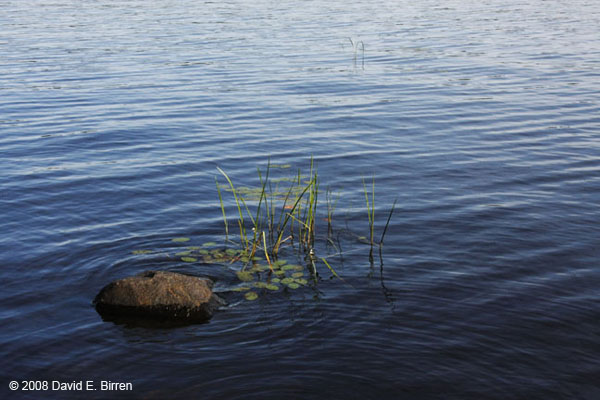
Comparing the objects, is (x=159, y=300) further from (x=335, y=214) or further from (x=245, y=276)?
(x=335, y=214)

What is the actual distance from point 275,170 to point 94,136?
4.71m

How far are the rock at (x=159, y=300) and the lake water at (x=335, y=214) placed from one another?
0.56 ft

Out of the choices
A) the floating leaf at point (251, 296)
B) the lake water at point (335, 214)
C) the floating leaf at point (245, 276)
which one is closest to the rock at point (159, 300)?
the lake water at point (335, 214)

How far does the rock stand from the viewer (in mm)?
6586

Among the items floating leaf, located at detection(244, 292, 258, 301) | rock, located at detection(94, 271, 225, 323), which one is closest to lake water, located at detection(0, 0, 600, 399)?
floating leaf, located at detection(244, 292, 258, 301)

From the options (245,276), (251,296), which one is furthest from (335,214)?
(251,296)

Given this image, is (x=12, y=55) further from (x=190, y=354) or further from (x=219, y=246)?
(x=190, y=354)

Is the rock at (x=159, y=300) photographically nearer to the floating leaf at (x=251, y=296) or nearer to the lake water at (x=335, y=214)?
the lake water at (x=335, y=214)

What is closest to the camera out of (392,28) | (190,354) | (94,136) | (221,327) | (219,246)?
(190,354)

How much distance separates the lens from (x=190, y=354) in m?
5.94

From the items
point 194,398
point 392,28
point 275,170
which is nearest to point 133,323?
point 194,398

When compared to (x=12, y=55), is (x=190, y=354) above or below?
below

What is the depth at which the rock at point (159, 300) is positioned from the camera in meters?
6.59

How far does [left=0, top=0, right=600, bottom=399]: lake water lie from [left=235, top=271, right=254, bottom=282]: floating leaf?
117 mm
